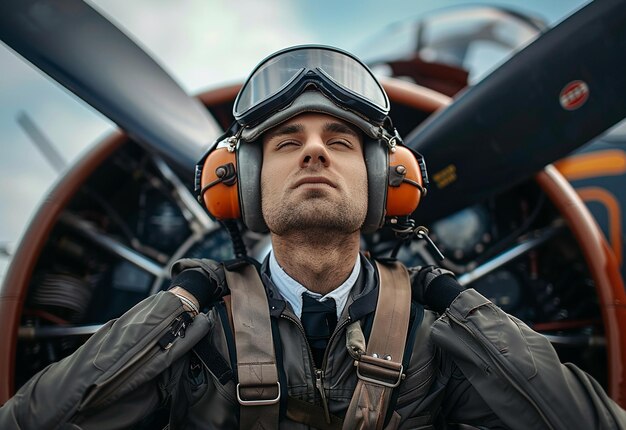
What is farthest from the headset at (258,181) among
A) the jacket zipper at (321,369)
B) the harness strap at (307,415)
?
the harness strap at (307,415)

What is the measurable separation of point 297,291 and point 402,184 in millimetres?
591

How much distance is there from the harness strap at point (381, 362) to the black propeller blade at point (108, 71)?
162 cm

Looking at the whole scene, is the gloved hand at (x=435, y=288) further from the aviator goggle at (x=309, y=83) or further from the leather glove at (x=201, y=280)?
the leather glove at (x=201, y=280)

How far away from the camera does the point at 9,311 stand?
303 cm

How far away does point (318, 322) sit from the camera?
6.69 feet

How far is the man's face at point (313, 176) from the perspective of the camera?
1976 mm

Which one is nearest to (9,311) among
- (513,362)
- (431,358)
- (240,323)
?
(240,323)

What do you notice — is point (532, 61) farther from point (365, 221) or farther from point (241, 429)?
point (241, 429)

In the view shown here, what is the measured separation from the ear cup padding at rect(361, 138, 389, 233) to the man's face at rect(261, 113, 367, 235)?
0.10 feet

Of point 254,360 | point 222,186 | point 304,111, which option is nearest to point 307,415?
point 254,360

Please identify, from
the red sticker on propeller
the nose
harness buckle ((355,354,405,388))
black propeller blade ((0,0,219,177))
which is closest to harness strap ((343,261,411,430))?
harness buckle ((355,354,405,388))

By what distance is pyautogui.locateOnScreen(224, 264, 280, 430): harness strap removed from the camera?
70.6 inches

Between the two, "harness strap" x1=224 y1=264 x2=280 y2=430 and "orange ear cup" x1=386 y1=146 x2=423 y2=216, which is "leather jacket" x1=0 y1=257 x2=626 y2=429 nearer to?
"harness strap" x1=224 y1=264 x2=280 y2=430

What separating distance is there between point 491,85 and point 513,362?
5.62 feet
